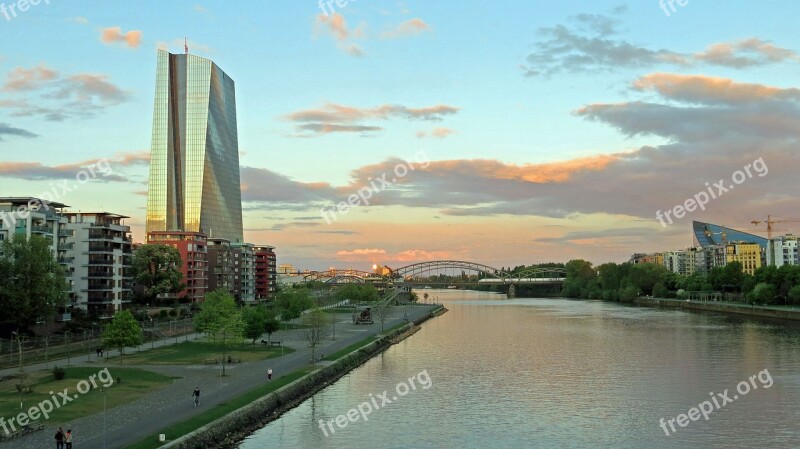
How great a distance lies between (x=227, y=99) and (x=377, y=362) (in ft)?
A: 433

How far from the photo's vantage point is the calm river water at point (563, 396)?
30.4m

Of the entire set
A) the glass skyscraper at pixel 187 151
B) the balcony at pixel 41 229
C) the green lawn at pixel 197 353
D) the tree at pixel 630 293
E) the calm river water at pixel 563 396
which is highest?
the glass skyscraper at pixel 187 151

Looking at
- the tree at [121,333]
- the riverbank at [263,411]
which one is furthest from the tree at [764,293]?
the tree at [121,333]

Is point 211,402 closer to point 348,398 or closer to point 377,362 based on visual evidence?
point 348,398

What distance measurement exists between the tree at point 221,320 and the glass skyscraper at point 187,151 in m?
96.9

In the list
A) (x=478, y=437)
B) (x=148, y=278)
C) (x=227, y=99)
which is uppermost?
(x=227, y=99)

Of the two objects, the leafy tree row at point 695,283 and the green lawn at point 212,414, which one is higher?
the leafy tree row at point 695,283

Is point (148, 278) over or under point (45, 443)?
over

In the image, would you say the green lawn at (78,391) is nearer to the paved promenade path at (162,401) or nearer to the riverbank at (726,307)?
the paved promenade path at (162,401)

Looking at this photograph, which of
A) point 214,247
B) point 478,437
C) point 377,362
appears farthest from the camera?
point 214,247

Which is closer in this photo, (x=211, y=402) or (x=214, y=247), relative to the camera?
(x=211, y=402)

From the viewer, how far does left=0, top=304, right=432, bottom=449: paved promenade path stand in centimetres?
2581

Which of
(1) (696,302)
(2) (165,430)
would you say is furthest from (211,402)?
(1) (696,302)

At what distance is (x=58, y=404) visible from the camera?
32406mm
